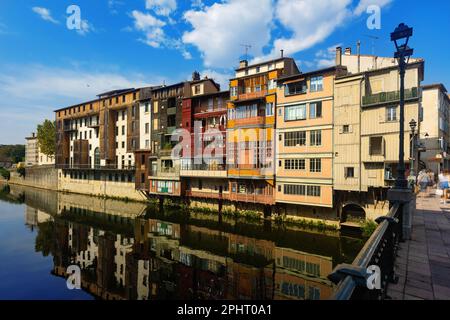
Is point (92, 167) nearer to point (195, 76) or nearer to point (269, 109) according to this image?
point (195, 76)

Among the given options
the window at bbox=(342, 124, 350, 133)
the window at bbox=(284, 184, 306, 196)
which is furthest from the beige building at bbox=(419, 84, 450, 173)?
the window at bbox=(284, 184, 306, 196)

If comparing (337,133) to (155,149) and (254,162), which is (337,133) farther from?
(155,149)

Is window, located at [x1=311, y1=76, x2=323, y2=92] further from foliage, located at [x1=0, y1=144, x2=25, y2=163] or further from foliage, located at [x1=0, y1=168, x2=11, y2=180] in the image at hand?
foliage, located at [x1=0, y1=144, x2=25, y2=163]

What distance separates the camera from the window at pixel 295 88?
32.2 metres

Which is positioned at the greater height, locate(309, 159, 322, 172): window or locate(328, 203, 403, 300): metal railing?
locate(309, 159, 322, 172): window

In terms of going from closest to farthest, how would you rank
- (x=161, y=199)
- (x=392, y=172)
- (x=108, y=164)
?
(x=392, y=172), (x=161, y=199), (x=108, y=164)

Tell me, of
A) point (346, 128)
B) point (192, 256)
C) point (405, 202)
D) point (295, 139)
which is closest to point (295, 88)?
point (295, 139)

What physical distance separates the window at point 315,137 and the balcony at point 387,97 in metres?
5.49

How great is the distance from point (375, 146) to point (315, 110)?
746cm

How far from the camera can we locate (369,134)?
1097 inches

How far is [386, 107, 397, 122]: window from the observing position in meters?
26.5

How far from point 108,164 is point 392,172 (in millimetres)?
53381

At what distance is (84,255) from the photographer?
2750 centimetres

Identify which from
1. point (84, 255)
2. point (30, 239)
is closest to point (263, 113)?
point (84, 255)
